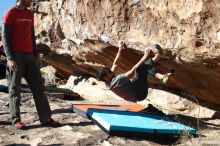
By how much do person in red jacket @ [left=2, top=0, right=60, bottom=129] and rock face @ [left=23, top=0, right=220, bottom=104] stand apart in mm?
1973

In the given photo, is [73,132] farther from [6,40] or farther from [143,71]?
[143,71]

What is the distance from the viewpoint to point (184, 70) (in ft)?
22.2

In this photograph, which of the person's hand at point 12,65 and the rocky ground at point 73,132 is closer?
the rocky ground at point 73,132

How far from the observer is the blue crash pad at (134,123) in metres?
4.88

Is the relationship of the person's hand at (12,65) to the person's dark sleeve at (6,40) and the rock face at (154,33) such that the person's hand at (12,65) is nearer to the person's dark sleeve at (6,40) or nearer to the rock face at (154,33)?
the person's dark sleeve at (6,40)

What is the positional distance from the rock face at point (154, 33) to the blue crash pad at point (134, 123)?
110 centimetres

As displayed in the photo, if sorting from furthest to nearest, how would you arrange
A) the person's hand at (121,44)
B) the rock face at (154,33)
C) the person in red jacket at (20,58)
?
the person's hand at (121,44)
the rock face at (154,33)
the person in red jacket at (20,58)

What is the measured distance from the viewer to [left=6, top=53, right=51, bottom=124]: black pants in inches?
204

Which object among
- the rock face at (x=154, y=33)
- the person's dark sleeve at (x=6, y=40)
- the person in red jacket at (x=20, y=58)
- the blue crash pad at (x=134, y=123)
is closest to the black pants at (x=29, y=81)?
the person in red jacket at (x=20, y=58)

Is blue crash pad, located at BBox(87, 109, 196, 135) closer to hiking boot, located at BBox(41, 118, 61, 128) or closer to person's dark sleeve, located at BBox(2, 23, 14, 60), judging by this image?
hiking boot, located at BBox(41, 118, 61, 128)

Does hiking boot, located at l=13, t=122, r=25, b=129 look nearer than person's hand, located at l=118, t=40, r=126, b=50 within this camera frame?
Yes

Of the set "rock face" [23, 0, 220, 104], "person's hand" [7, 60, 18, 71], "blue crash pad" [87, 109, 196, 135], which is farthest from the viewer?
"rock face" [23, 0, 220, 104]

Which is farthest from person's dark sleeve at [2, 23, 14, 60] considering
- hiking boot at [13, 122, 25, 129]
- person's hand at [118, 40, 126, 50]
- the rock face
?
the rock face

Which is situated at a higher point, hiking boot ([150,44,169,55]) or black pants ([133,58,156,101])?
hiking boot ([150,44,169,55])
